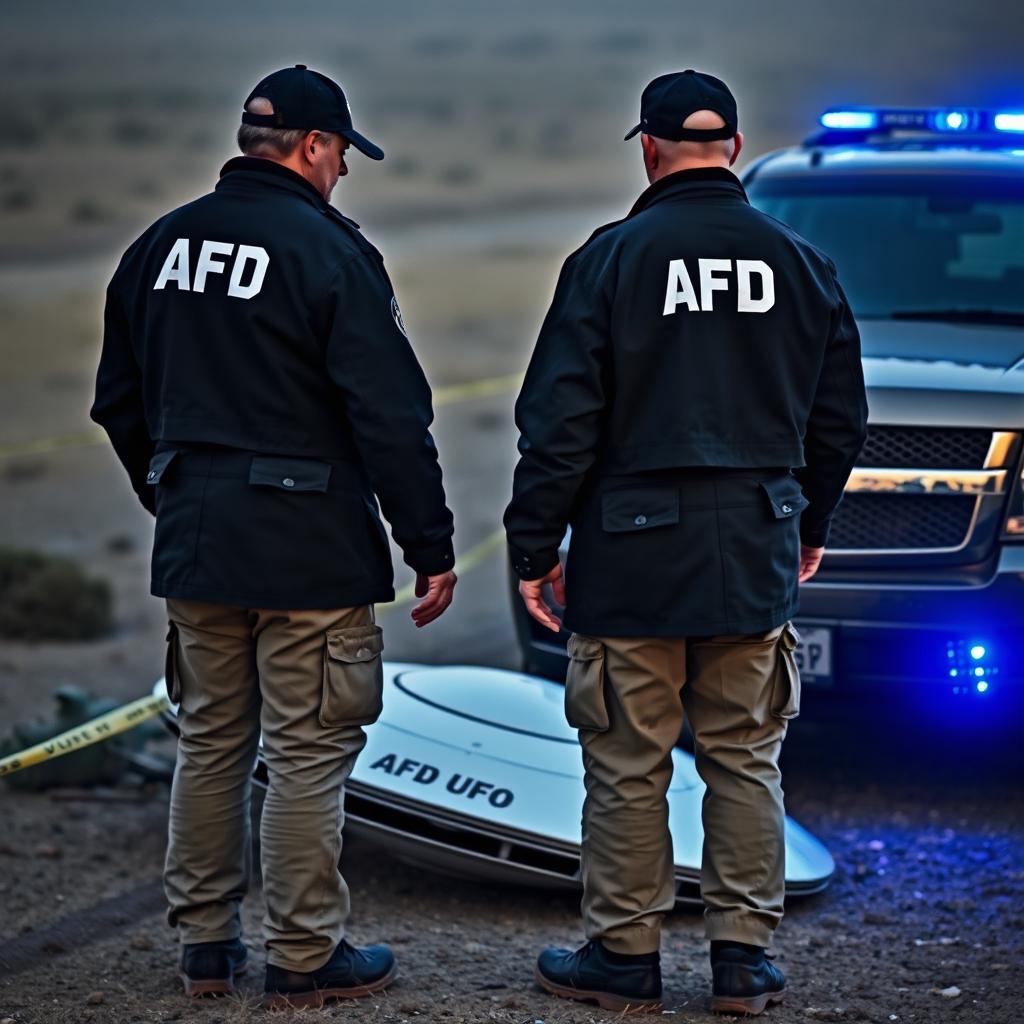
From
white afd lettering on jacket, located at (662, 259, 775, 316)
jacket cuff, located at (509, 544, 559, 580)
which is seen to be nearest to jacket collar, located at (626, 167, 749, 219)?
white afd lettering on jacket, located at (662, 259, 775, 316)

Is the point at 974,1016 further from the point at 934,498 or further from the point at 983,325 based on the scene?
the point at 983,325

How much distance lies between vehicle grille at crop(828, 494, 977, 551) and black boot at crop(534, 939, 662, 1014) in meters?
1.61

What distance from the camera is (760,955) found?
145 inches

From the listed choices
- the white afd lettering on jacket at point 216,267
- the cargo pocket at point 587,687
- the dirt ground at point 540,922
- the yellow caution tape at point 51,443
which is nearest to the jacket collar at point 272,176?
the white afd lettering on jacket at point 216,267

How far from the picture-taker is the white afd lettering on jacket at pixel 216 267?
3.55 m

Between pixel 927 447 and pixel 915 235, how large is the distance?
61.2 inches

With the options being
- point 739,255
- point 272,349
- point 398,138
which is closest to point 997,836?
point 739,255

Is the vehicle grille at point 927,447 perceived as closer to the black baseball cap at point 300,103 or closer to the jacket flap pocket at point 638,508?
the jacket flap pocket at point 638,508

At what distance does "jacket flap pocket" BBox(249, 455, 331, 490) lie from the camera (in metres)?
3.58

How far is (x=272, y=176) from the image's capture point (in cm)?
367

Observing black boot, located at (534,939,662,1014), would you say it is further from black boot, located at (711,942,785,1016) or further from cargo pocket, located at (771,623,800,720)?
cargo pocket, located at (771,623,800,720)

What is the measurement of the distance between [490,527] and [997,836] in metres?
5.71

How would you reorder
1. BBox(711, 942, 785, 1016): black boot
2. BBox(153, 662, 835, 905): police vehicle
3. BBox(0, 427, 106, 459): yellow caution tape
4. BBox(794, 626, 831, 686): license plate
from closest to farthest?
BBox(711, 942, 785, 1016): black boot
BBox(153, 662, 835, 905): police vehicle
BBox(794, 626, 831, 686): license plate
BBox(0, 427, 106, 459): yellow caution tape

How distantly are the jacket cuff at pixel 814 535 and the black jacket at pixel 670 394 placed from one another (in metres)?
0.31
